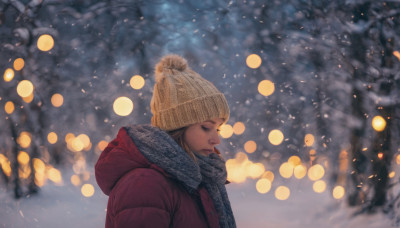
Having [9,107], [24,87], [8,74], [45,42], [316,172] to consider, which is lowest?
[316,172]

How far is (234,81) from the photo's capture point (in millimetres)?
4754

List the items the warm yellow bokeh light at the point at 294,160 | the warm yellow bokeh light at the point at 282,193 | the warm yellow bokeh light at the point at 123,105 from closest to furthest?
the warm yellow bokeh light at the point at 123,105 → the warm yellow bokeh light at the point at 282,193 → the warm yellow bokeh light at the point at 294,160

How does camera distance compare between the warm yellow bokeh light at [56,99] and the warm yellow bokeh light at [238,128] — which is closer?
the warm yellow bokeh light at [56,99]

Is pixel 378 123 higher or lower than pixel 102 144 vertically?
higher

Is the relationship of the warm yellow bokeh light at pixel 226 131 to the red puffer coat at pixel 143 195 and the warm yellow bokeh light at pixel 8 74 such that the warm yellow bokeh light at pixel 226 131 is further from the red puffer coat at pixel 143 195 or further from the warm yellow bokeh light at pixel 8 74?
the red puffer coat at pixel 143 195

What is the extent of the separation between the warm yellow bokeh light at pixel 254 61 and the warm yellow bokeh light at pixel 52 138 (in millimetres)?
2397

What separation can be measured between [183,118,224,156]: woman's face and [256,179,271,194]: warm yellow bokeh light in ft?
9.94

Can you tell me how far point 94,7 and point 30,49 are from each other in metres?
0.82

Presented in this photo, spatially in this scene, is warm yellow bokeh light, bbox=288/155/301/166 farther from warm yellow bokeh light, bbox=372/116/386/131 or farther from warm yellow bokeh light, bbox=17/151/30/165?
warm yellow bokeh light, bbox=17/151/30/165

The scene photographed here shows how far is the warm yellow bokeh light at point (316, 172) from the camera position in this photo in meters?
4.60

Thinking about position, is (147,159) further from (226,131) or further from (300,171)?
(300,171)

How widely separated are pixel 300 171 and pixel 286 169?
0.69 feet

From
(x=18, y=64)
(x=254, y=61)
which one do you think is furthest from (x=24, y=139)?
(x=254, y=61)

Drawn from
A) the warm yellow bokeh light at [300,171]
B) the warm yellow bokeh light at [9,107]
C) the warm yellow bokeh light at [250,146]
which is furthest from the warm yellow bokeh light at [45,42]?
the warm yellow bokeh light at [300,171]
